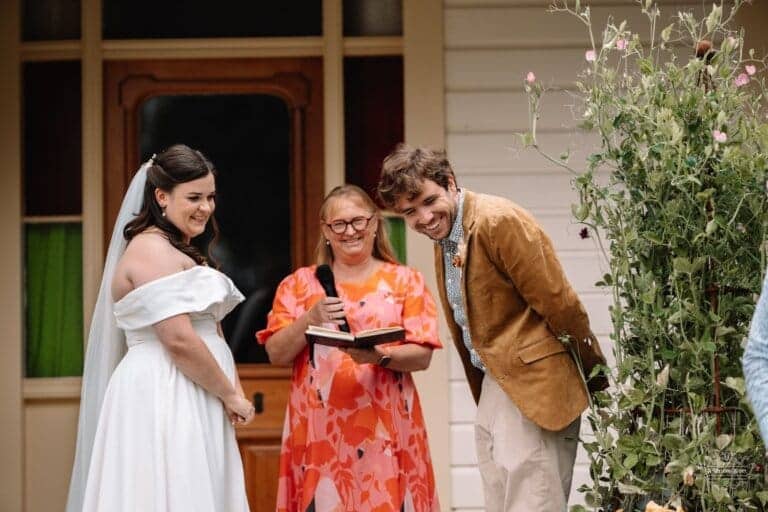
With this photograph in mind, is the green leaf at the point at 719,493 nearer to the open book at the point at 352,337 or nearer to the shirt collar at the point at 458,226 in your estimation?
the shirt collar at the point at 458,226

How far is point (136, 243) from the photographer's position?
4191mm

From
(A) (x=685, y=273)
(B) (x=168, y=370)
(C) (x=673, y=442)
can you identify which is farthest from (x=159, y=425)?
(A) (x=685, y=273)

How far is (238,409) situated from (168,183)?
2.60 feet

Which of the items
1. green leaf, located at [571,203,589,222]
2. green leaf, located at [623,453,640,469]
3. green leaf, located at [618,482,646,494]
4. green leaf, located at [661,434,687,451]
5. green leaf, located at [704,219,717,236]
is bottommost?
green leaf, located at [618,482,646,494]

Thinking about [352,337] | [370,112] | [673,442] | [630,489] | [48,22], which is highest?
[48,22]

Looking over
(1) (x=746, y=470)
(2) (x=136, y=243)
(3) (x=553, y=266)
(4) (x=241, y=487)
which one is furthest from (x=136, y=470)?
(1) (x=746, y=470)

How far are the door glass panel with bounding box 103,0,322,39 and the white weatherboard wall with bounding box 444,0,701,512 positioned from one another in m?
0.72

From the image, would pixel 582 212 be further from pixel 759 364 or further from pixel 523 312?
pixel 759 364

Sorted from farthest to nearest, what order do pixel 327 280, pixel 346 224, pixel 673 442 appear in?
pixel 346 224 → pixel 327 280 → pixel 673 442

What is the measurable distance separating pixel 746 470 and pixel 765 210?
0.74 meters

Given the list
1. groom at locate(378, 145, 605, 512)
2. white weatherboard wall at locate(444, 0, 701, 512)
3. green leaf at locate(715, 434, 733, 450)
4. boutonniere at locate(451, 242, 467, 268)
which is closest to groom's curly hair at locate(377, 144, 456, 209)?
groom at locate(378, 145, 605, 512)

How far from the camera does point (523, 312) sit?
4039 mm

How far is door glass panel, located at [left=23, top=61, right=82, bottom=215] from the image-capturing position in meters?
6.10

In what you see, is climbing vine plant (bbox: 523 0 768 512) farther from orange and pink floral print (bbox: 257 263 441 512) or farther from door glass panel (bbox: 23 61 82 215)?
door glass panel (bbox: 23 61 82 215)
